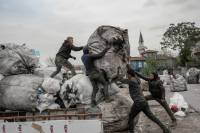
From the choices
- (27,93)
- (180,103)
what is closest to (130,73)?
(27,93)

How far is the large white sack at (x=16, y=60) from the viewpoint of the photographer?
6941 millimetres

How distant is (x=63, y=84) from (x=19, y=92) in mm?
919

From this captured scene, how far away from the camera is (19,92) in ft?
21.1

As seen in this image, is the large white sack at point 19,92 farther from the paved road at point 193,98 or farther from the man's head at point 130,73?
the paved road at point 193,98

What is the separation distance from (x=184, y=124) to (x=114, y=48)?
2462mm

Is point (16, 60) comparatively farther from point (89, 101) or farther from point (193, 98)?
point (193, 98)

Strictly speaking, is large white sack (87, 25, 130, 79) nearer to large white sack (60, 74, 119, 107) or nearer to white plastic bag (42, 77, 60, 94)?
large white sack (60, 74, 119, 107)

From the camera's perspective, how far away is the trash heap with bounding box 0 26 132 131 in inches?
256

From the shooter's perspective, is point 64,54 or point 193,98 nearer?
point 64,54

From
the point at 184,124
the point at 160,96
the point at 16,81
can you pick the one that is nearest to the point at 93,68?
the point at 16,81

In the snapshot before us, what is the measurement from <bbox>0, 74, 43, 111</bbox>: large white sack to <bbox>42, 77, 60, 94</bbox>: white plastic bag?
0.13 metres

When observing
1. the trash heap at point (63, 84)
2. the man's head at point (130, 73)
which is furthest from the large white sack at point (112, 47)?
the man's head at point (130, 73)

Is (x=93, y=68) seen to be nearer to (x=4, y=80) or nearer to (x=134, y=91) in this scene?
(x=134, y=91)

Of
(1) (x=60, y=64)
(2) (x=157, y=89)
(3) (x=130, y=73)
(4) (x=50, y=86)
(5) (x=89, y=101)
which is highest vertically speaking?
(1) (x=60, y=64)
